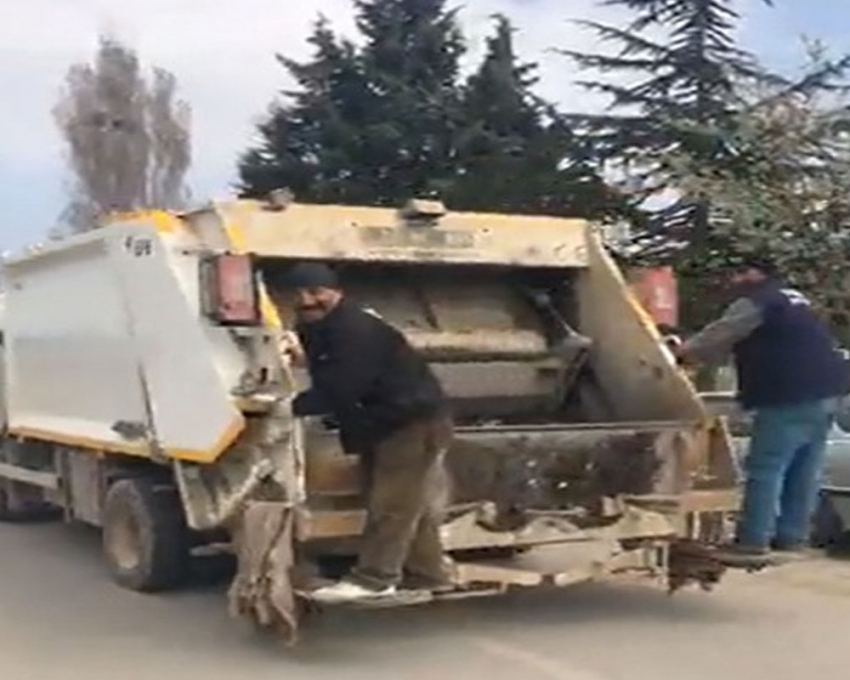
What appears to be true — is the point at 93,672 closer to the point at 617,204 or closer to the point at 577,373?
the point at 577,373

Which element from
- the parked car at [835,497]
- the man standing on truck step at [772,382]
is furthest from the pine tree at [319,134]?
the man standing on truck step at [772,382]

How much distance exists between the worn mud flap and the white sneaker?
14 centimetres

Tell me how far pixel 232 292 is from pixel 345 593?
146 cm

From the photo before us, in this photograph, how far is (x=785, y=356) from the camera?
8.02 metres

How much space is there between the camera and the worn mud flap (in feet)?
22.7

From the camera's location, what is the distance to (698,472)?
8031mm

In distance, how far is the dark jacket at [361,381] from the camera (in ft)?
22.7

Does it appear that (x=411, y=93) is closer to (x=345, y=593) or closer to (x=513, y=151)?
(x=513, y=151)

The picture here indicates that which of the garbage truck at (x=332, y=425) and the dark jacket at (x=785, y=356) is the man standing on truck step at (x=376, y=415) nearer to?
the garbage truck at (x=332, y=425)

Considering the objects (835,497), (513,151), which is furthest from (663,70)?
(835,497)

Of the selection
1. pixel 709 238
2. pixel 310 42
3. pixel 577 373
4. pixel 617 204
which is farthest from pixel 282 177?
pixel 577 373

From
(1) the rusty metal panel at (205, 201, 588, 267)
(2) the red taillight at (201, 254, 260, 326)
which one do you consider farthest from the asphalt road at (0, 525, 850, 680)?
(1) the rusty metal panel at (205, 201, 588, 267)

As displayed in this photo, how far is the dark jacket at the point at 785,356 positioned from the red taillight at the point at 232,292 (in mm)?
2508

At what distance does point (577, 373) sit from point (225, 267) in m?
2.28
